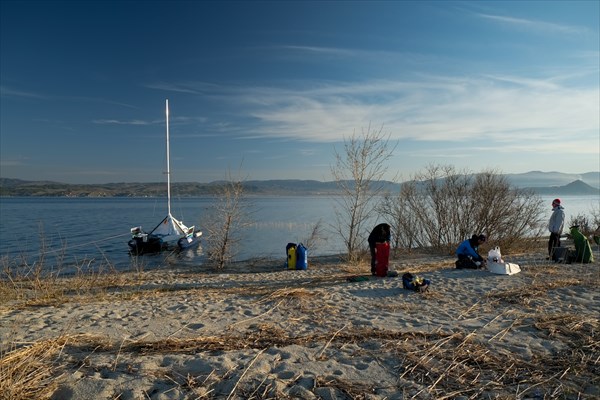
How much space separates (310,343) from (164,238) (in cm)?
1997

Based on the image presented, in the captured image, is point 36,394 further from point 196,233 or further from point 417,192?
point 196,233

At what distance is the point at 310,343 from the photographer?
17.2 feet

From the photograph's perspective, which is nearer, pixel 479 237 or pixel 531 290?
pixel 531 290

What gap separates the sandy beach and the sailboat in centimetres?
1401

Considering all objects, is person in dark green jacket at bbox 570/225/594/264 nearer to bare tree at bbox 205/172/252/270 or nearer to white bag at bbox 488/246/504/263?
white bag at bbox 488/246/504/263

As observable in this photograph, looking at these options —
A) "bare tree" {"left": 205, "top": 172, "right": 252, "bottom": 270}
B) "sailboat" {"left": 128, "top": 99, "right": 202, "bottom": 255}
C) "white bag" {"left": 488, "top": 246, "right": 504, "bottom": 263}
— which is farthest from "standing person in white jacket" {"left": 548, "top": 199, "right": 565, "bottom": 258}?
"sailboat" {"left": 128, "top": 99, "right": 202, "bottom": 255}

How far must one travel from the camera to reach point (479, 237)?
1047cm

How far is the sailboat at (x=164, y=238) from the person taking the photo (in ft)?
72.3

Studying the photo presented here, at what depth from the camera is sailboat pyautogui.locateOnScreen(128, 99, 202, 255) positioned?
2203 cm

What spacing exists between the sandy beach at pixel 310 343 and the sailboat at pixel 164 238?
1401cm

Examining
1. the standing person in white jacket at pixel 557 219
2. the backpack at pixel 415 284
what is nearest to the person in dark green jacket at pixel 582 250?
the standing person in white jacket at pixel 557 219

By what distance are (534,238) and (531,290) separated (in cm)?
1251

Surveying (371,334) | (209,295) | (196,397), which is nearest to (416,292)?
(371,334)

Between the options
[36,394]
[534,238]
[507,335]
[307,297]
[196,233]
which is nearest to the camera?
[36,394]
